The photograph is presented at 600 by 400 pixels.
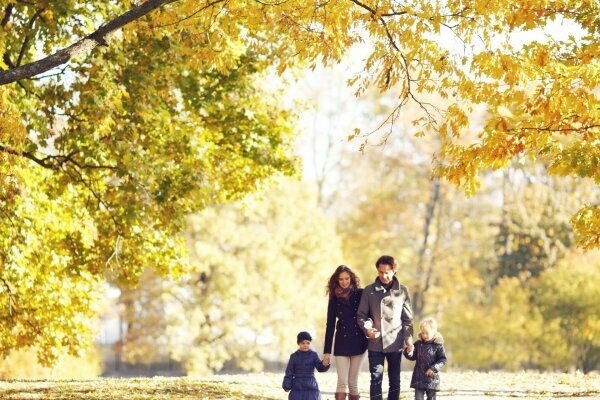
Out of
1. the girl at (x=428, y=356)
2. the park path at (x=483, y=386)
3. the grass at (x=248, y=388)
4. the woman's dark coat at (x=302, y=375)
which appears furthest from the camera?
the park path at (x=483, y=386)

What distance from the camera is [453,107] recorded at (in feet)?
34.0

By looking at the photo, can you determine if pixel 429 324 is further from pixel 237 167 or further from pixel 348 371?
pixel 237 167

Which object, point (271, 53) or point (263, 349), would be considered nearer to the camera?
point (271, 53)

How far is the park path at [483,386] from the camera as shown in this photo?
556 inches

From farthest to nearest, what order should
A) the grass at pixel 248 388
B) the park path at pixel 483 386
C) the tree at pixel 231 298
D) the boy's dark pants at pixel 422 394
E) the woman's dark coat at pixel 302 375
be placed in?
the tree at pixel 231 298, the park path at pixel 483 386, the grass at pixel 248 388, the boy's dark pants at pixel 422 394, the woman's dark coat at pixel 302 375

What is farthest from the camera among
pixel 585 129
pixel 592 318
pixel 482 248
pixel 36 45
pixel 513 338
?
pixel 482 248

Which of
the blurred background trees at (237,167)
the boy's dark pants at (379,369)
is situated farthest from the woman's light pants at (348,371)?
the blurred background trees at (237,167)

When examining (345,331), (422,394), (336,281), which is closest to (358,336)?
(345,331)

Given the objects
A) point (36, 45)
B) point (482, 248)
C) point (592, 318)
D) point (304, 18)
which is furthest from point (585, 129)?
point (482, 248)

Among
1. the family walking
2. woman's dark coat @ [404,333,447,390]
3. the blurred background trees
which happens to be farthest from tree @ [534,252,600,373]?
the family walking

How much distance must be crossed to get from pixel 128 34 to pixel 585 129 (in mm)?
5727

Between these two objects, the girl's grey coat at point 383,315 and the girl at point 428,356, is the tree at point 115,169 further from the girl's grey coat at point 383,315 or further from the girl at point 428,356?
the girl at point 428,356

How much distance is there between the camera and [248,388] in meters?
14.6

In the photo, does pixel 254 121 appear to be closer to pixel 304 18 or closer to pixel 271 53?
pixel 271 53
